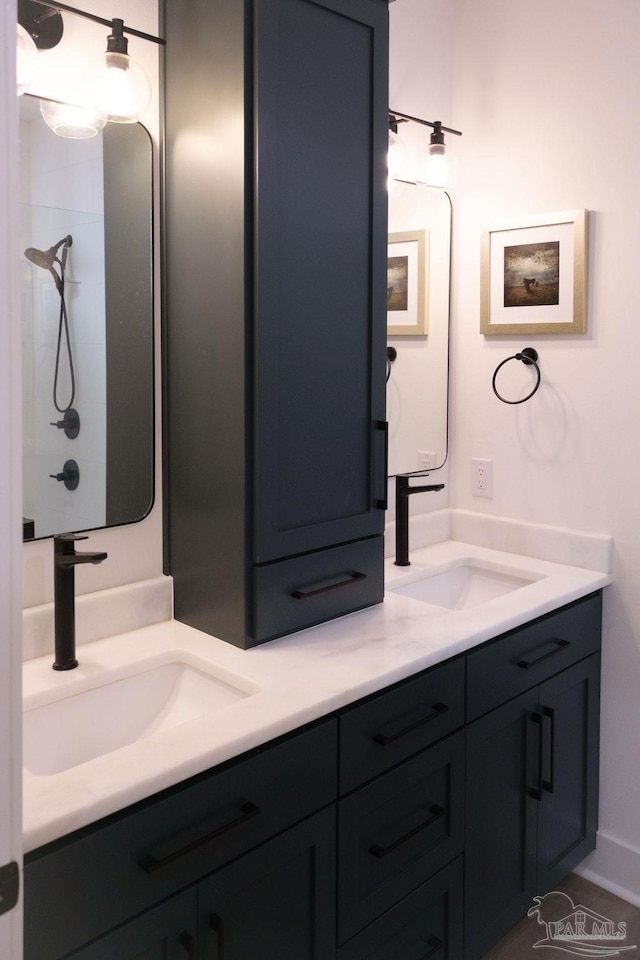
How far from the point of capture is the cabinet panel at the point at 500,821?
1796 millimetres

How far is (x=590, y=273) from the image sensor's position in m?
2.18

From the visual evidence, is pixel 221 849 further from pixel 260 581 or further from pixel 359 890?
pixel 260 581

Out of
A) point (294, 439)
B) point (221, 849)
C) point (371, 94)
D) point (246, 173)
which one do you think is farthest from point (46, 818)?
point (371, 94)

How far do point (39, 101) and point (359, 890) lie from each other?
5.21ft

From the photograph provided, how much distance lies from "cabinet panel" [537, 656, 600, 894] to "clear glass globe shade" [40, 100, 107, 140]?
160cm

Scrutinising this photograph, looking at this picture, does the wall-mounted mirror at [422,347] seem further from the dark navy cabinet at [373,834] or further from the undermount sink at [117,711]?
the undermount sink at [117,711]

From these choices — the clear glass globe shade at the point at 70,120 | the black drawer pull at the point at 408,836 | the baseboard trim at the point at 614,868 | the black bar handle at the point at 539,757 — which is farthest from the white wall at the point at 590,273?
the clear glass globe shade at the point at 70,120

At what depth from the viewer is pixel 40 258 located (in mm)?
1510

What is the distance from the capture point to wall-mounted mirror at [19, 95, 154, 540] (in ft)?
4.95

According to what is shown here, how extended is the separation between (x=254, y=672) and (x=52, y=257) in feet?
2.87

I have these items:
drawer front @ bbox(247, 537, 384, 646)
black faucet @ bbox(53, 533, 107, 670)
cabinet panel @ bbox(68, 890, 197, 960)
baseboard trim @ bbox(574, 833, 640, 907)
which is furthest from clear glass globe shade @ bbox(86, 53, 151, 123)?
baseboard trim @ bbox(574, 833, 640, 907)

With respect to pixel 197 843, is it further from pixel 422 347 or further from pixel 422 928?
pixel 422 347

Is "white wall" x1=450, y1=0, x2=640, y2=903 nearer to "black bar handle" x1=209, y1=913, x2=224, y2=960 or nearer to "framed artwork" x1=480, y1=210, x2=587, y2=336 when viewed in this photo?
"framed artwork" x1=480, y1=210, x2=587, y2=336

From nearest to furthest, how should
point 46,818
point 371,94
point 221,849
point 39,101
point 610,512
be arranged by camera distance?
point 46,818 → point 221,849 → point 39,101 → point 371,94 → point 610,512
